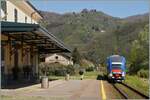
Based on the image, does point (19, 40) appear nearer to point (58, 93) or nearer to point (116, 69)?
point (58, 93)

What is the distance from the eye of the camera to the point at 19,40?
4147 centimetres

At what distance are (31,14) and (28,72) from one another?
8.20 m

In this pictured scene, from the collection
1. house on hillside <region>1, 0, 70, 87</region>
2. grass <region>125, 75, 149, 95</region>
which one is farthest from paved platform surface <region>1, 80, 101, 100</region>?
grass <region>125, 75, 149, 95</region>

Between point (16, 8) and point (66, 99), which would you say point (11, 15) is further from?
point (66, 99)

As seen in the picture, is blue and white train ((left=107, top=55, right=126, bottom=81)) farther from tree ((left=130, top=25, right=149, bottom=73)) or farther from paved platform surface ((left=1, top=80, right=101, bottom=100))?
tree ((left=130, top=25, right=149, bottom=73))

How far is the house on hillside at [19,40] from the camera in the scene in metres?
32.8

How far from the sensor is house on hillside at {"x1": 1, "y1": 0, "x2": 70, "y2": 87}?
32.8 meters

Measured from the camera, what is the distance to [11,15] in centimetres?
4353

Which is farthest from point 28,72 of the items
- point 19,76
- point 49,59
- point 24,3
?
Answer: point 49,59

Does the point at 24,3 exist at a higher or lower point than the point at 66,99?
higher

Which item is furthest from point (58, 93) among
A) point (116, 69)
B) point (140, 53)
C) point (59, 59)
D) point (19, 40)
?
point (59, 59)

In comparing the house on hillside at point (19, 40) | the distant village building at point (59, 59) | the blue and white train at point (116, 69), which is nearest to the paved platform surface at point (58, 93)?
the house on hillside at point (19, 40)

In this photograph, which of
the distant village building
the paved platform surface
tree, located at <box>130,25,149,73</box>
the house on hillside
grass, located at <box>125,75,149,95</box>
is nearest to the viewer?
the paved platform surface

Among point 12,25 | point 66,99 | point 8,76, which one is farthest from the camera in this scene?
point 8,76
